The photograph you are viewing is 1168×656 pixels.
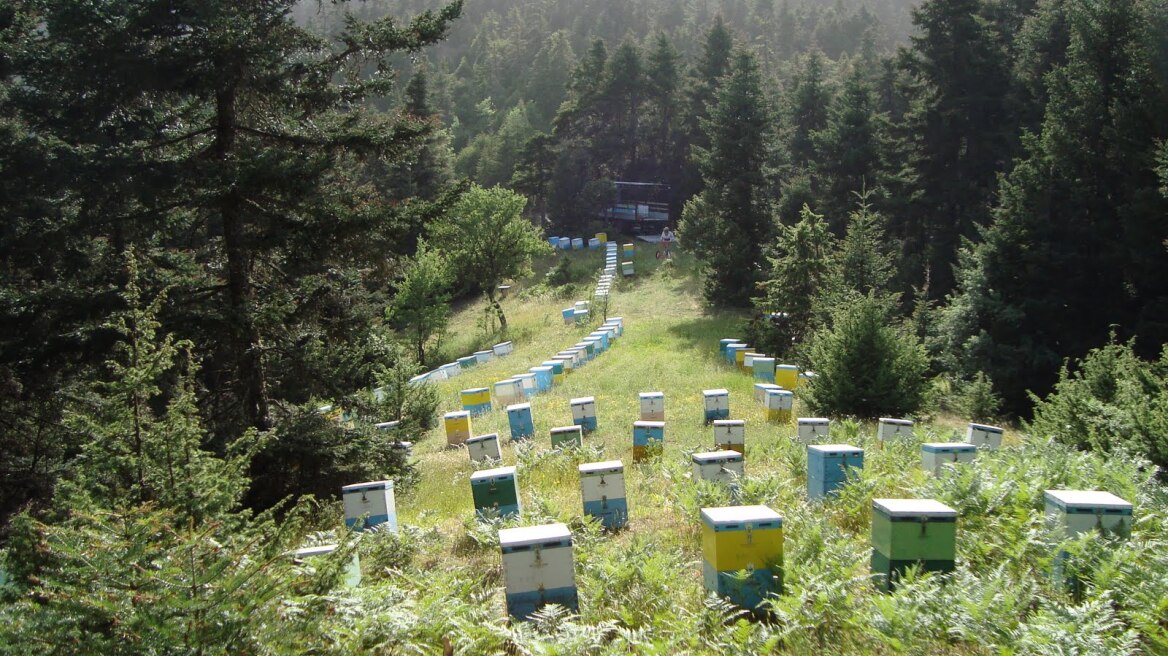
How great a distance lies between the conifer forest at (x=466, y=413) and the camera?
598 centimetres

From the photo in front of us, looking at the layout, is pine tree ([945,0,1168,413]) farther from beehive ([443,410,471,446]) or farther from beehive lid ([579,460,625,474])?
beehive lid ([579,460,625,474])

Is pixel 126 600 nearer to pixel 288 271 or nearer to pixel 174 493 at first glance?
pixel 174 493

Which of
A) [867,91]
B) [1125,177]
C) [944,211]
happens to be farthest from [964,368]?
[867,91]

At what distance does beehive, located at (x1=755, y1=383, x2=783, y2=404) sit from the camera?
18.8 meters

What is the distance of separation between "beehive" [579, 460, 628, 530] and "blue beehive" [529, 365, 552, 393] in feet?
Result: 46.1

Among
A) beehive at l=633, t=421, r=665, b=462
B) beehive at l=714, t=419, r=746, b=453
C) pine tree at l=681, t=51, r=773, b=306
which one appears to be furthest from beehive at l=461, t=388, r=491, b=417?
pine tree at l=681, t=51, r=773, b=306

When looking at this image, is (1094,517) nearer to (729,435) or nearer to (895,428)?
(729,435)

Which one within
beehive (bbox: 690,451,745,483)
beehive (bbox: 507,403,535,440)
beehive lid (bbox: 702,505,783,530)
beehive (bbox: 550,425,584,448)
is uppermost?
beehive lid (bbox: 702,505,783,530)

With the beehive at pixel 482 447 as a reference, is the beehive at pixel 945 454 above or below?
above

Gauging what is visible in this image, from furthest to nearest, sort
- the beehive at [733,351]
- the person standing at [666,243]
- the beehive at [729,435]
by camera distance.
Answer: the person standing at [666,243], the beehive at [733,351], the beehive at [729,435]

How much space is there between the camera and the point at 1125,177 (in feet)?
94.0

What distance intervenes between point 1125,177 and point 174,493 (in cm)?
3314

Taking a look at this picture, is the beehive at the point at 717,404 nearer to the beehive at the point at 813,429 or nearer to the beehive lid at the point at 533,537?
the beehive at the point at 813,429

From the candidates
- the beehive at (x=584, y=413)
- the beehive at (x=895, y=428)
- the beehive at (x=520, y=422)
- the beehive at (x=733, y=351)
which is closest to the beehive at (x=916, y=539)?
the beehive at (x=895, y=428)
